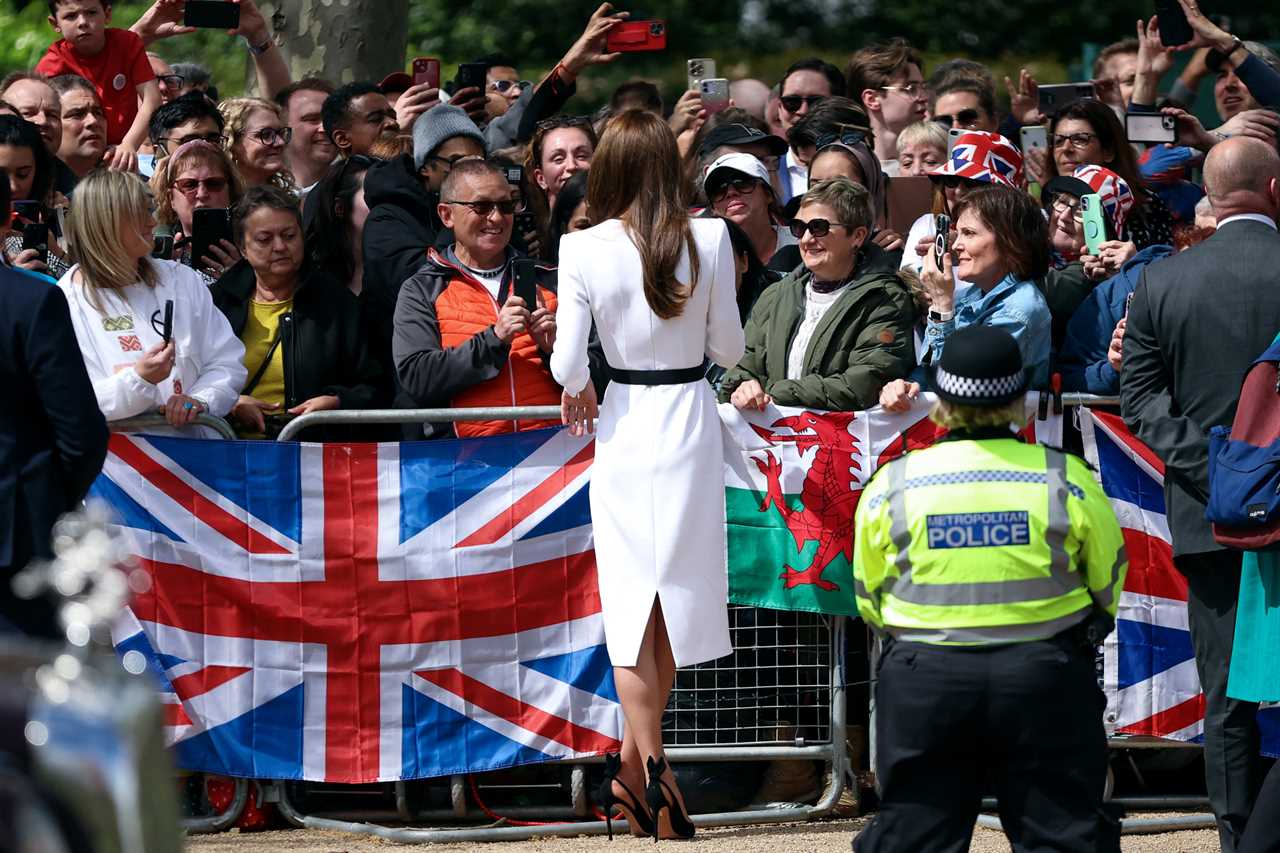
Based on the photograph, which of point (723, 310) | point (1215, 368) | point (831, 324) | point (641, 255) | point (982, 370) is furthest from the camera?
point (831, 324)

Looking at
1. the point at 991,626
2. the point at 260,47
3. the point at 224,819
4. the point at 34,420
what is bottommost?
the point at 224,819

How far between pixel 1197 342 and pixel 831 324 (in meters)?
1.34

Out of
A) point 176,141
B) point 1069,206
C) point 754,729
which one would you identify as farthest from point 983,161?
point 176,141

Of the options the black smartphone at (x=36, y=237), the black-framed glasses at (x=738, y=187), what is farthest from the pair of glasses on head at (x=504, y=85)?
the black smartphone at (x=36, y=237)

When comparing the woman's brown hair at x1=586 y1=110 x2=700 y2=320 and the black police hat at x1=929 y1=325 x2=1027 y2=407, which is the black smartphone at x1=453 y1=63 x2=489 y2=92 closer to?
the woman's brown hair at x1=586 y1=110 x2=700 y2=320

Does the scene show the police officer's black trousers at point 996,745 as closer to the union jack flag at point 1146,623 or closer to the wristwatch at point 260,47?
the union jack flag at point 1146,623

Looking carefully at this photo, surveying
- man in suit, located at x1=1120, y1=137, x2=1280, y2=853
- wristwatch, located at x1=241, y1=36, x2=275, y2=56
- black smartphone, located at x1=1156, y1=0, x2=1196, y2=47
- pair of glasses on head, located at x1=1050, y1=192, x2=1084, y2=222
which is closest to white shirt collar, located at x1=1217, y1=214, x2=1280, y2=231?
man in suit, located at x1=1120, y1=137, x2=1280, y2=853

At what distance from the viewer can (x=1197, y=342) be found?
6.66 meters

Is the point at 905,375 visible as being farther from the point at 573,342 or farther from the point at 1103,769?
the point at 1103,769

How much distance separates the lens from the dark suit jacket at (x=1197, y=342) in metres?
6.61

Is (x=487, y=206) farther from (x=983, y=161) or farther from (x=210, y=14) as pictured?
(x=210, y=14)

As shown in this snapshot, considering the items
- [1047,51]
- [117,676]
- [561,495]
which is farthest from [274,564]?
[1047,51]

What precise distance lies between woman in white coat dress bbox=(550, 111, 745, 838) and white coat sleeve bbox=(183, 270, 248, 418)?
4.62ft

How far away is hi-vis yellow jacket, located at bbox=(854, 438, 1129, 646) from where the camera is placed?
5215 mm
